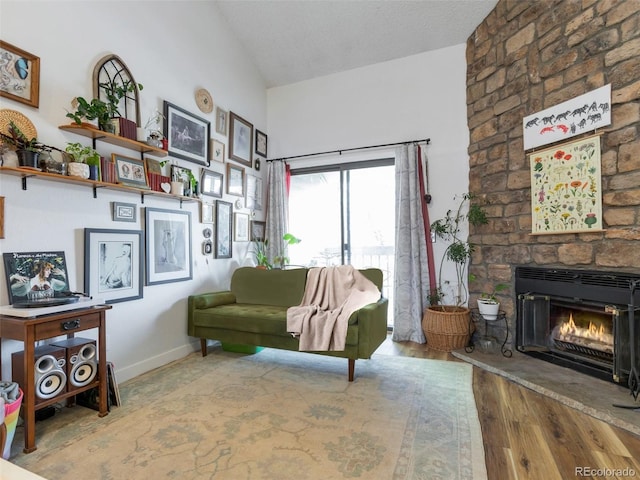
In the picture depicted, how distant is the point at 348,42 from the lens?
156 inches

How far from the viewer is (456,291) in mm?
3736

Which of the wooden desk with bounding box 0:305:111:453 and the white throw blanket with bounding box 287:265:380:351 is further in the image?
the white throw blanket with bounding box 287:265:380:351

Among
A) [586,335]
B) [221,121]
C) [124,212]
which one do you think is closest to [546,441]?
[586,335]

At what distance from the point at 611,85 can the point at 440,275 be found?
7.23 ft

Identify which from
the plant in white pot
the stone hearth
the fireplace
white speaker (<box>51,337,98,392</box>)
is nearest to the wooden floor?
the stone hearth

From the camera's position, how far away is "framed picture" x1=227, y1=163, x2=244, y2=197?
395 centimetres

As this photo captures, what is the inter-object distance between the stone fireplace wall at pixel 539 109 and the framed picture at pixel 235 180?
2716 millimetres

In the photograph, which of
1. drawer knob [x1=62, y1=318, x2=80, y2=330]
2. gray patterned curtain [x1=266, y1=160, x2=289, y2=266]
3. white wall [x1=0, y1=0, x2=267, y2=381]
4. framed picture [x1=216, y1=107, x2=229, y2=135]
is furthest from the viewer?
gray patterned curtain [x1=266, y1=160, x2=289, y2=266]

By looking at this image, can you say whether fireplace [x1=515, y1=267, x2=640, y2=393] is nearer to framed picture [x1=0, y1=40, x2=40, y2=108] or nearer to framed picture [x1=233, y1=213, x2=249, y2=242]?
framed picture [x1=233, y1=213, x2=249, y2=242]

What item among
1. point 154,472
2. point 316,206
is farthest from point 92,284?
point 316,206

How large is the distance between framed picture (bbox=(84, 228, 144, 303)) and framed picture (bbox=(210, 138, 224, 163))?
128 cm

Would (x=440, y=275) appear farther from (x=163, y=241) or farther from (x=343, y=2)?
(x=343, y=2)

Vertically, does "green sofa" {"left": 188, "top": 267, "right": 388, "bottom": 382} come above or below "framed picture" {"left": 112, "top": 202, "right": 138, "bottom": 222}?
below

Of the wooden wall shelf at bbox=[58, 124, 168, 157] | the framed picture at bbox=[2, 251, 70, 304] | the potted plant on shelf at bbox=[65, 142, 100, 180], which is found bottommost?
the framed picture at bbox=[2, 251, 70, 304]
